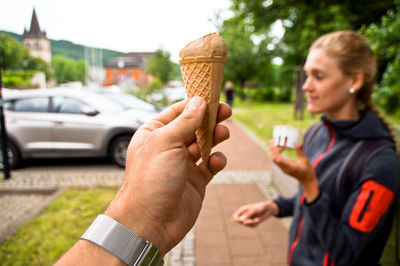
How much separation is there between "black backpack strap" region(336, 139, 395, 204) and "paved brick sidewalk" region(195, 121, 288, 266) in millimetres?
1770

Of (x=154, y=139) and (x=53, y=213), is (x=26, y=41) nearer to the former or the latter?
(x=154, y=139)

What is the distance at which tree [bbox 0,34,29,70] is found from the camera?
5.07ft

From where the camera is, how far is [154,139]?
3.27ft

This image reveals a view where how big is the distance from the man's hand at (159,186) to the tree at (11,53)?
1.06 m

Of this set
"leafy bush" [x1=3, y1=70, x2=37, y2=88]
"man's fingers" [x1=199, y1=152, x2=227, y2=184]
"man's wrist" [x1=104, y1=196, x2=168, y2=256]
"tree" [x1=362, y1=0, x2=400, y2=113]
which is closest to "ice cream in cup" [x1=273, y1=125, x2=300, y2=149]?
"man's fingers" [x1=199, y1=152, x2=227, y2=184]

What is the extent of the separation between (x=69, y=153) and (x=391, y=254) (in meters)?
6.01

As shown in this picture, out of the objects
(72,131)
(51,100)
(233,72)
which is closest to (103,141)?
(72,131)

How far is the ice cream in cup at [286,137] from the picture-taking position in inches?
68.9

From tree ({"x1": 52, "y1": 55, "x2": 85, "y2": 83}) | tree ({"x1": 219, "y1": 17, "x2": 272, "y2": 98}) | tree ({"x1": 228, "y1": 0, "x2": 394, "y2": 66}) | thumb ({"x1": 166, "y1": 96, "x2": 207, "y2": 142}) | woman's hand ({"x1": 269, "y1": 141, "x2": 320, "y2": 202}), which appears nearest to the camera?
thumb ({"x1": 166, "y1": 96, "x2": 207, "y2": 142})

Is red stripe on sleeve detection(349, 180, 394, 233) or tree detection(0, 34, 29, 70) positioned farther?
tree detection(0, 34, 29, 70)

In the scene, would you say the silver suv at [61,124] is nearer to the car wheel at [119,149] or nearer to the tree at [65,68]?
the car wheel at [119,149]

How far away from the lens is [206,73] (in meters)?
1.12

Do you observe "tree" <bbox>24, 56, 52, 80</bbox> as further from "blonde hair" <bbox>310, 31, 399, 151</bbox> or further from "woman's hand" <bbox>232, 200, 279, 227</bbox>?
"blonde hair" <bbox>310, 31, 399, 151</bbox>

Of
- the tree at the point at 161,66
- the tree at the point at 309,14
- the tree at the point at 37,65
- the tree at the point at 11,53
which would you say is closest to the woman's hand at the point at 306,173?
the tree at the point at 11,53
